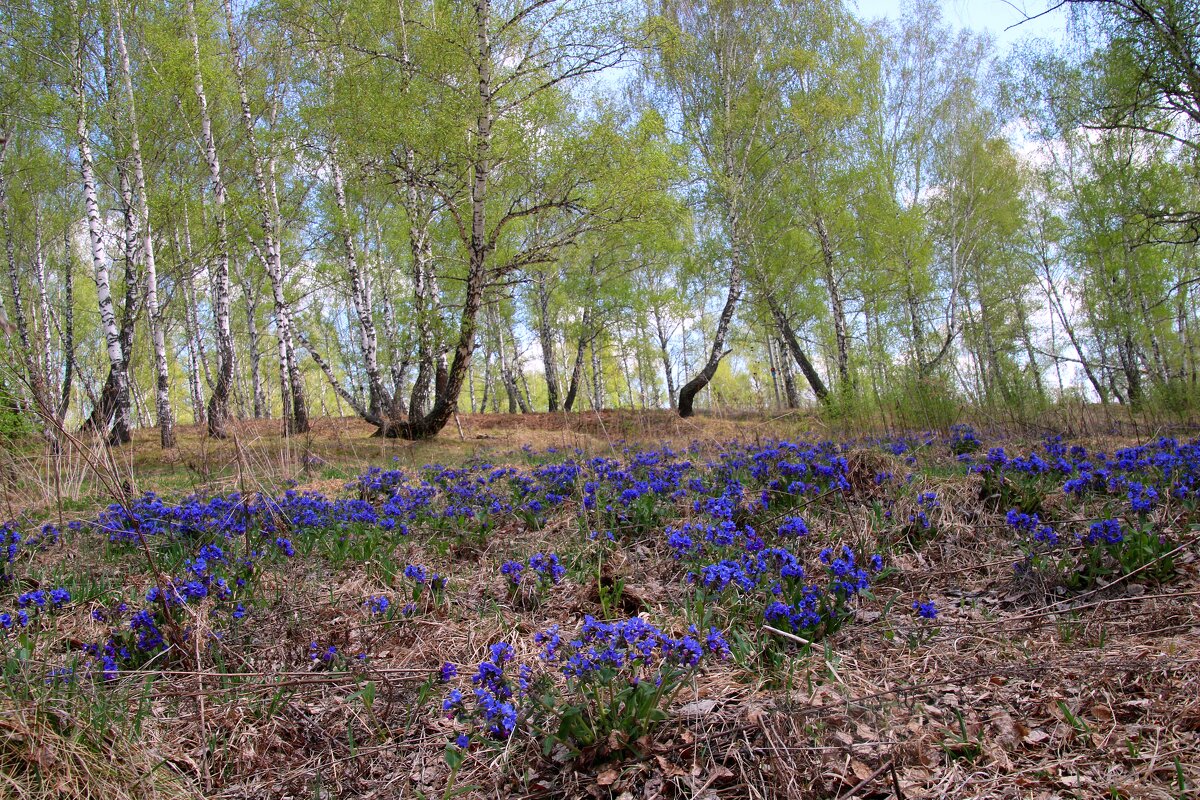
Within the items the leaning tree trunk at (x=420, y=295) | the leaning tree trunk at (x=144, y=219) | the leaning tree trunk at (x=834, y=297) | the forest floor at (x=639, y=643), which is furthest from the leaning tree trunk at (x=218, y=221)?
the leaning tree trunk at (x=834, y=297)

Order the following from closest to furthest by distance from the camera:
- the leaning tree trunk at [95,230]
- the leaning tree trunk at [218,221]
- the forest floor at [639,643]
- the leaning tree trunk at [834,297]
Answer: the forest floor at [639,643] → the leaning tree trunk at [95,230] → the leaning tree trunk at [218,221] → the leaning tree trunk at [834,297]

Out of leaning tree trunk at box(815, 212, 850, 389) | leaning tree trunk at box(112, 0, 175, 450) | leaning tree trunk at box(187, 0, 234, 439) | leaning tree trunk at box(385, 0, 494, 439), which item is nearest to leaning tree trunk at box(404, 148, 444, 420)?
leaning tree trunk at box(385, 0, 494, 439)

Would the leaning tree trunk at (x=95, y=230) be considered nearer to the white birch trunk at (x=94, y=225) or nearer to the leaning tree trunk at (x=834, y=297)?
the white birch trunk at (x=94, y=225)

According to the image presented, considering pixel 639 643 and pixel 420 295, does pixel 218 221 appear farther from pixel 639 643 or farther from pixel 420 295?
pixel 639 643

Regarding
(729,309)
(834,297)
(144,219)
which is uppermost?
(144,219)

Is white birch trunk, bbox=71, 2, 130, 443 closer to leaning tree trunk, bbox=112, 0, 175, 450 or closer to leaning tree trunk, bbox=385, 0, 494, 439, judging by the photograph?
leaning tree trunk, bbox=112, 0, 175, 450

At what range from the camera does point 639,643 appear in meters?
2.04

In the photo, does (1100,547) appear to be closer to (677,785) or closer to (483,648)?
(677,785)

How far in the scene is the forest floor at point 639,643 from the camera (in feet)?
5.85

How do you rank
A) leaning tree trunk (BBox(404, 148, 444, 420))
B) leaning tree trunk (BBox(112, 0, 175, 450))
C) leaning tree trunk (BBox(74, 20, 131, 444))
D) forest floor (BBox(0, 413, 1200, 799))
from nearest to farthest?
1. forest floor (BBox(0, 413, 1200, 799))
2. leaning tree trunk (BBox(404, 148, 444, 420))
3. leaning tree trunk (BBox(74, 20, 131, 444))
4. leaning tree trunk (BBox(112, 0, 175, 450))

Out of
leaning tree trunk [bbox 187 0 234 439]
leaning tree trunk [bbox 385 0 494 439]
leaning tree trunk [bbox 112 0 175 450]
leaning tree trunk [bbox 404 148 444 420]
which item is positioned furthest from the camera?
leaning tree trunk [bbox 187 0 234 439]

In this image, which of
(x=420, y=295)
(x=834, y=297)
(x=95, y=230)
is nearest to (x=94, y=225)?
(x=95, y=230)

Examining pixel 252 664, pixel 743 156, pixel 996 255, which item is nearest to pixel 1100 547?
pixel 252 664

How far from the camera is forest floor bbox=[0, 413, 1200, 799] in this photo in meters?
1.78
